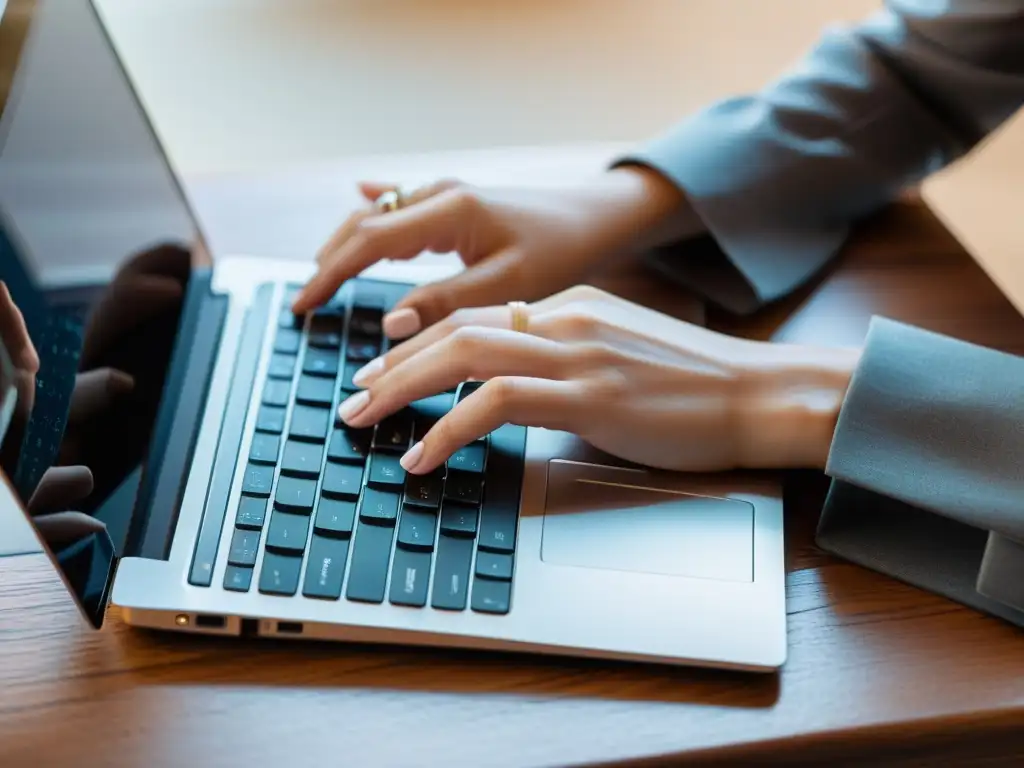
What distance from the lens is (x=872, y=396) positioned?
1.78 ft

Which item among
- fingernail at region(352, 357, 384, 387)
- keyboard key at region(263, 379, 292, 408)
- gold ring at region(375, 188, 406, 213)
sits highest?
gold ring at region(375, 188, 406, 213)

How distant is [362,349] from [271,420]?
0.08 m

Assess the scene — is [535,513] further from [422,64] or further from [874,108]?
[422,64]

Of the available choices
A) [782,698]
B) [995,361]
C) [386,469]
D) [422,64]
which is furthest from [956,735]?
[422,64]

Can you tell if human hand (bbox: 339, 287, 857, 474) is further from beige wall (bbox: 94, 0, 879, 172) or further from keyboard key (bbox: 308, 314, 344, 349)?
beige wall (bbox: 94, 0, 879, 172)

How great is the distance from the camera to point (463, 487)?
532mm

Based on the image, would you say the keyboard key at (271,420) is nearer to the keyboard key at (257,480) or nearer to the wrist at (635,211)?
the keyboard key at (257,480)

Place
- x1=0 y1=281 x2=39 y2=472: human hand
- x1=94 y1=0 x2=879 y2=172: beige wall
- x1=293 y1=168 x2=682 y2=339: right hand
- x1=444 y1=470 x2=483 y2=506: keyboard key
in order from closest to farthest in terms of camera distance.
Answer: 1. x1=0 y1=281 x2=39 y2=472: human hand
2. x1=444 y1=470 x2=483 y2=506: keyboard key
3. x1=293 y1=168 x2=682 y2=339: right hand
4. x1=94 y1=0 x2=879 y2=172: beige wall

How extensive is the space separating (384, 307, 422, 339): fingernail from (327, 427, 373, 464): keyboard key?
8cm

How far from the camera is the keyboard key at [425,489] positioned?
1.71ft

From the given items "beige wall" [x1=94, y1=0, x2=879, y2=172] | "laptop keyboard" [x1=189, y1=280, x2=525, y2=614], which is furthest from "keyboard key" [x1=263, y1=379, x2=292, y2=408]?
"beige wall" [x1=94, y1=0, x2=879, y2=172]

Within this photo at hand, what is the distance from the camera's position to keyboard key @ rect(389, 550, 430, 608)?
1.57 ft

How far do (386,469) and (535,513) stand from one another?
8cm

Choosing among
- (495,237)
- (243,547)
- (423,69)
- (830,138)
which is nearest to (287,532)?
(243,547)
